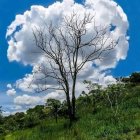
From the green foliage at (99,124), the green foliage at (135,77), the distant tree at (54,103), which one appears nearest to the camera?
the green foliage at (99,124)

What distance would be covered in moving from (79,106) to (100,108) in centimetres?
759

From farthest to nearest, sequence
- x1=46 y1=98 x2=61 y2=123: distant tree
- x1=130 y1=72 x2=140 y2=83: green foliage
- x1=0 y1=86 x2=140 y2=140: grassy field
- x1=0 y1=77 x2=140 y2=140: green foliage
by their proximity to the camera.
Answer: x1=130 y1=72 x2=140 y2=83: green foliage
x1=46 y1=98 x2=61 y2=123: distant tree
x1=0 y1=77 x2=140 y2=140: green foliage
x1=0 y1=86 x2=140 y2=140: grassy field

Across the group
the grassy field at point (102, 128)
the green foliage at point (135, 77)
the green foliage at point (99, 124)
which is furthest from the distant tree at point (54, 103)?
the green foliage at point (135, 77)

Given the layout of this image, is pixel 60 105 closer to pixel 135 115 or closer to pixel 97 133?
pixel 135 115

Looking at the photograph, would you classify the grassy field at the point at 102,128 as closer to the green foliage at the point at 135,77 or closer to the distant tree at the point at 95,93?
the distant tree at the point at 95,93

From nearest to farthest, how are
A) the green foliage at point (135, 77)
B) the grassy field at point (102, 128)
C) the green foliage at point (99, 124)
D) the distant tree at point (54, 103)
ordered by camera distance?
1. the grassy field at point (102, 128)
2. the green foliage at point (99, 124)
3. the distant tree at point (54, 103)
4. the green foliage at point (135, 77)

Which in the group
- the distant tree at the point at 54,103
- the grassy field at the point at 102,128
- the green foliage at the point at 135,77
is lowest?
the grassy field at the point at 102,128

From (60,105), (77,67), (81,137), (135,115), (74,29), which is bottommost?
(81,137)

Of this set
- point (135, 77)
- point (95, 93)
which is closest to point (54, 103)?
point (95, 93)

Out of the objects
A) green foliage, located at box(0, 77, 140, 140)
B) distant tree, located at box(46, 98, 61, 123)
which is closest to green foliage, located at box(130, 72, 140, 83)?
green foliage, located at box(0, 77, 140, 140)

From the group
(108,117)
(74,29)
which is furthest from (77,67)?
(108,117)

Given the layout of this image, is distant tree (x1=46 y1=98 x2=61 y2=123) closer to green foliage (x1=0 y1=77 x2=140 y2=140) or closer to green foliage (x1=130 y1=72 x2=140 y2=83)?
green foliage (x1=0 y1=77 x2=140 y2=140)

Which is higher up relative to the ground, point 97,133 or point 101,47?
point 101,47

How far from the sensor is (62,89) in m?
29.2
